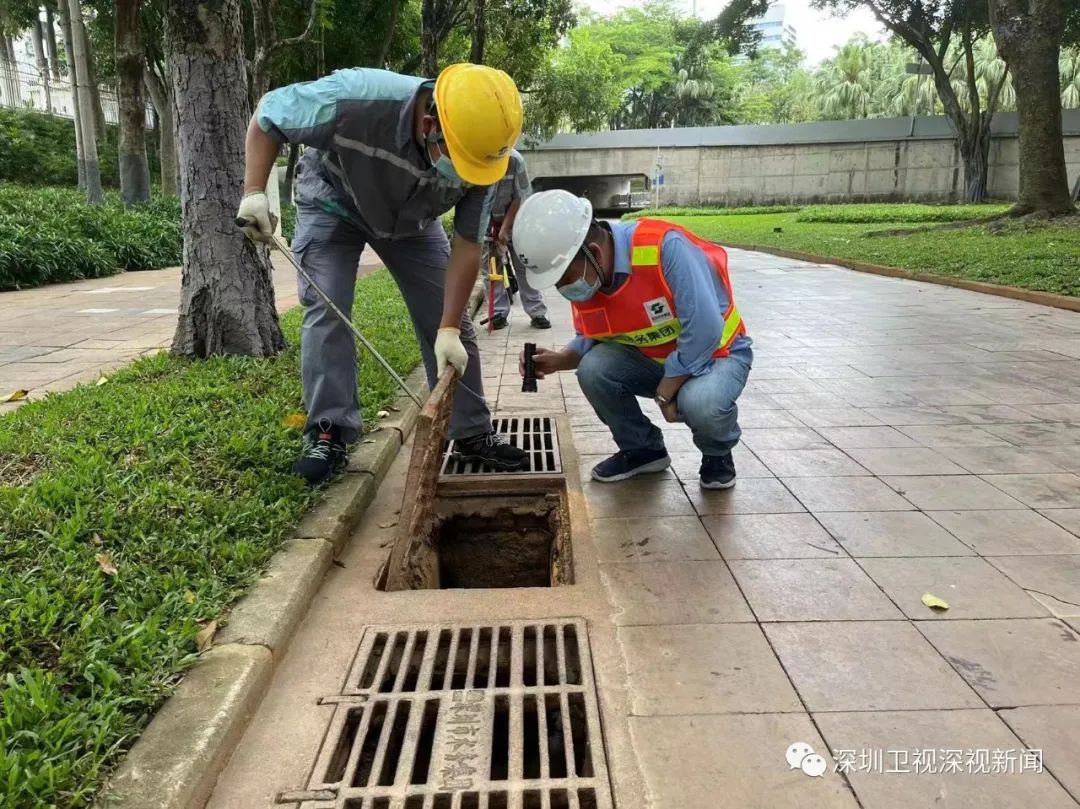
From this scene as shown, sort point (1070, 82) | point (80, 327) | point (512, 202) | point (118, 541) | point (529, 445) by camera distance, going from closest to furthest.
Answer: point (118, 541)
point (529, 445)
point (512, 202)
point (80, 327)
point (1070, 82)

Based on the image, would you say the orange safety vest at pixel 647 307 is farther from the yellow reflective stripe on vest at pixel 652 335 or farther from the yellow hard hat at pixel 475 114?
the yellow hard hat at pixel 475 114

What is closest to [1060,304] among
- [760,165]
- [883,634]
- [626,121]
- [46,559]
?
[883,634]

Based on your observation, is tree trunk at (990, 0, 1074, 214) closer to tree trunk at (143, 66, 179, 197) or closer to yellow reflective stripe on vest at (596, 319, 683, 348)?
yellow reflective stripe on vest at (596, 319, 683, 348)

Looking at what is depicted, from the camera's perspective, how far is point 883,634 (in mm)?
2307

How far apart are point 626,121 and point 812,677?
5113 cm

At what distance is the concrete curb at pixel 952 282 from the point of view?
7732 mm

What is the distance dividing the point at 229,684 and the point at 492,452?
181 centimetres

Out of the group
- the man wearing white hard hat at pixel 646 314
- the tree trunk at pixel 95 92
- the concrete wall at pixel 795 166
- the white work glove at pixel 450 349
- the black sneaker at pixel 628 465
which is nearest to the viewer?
the man wearing white hard hat at pixel 646 314

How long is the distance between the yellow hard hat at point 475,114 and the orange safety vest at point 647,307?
2.11 feet

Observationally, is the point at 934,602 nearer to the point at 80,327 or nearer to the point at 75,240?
the point at 80,327

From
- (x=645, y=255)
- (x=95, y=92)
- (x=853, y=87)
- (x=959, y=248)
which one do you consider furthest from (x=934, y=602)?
(x=853, y=87)


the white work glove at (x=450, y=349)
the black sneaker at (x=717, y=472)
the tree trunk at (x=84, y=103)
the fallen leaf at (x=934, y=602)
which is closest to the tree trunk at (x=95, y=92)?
the tree trunk at (x=84, y=103)

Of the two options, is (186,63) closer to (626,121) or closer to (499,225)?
(499,225)

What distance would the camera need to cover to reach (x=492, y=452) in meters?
3.69
